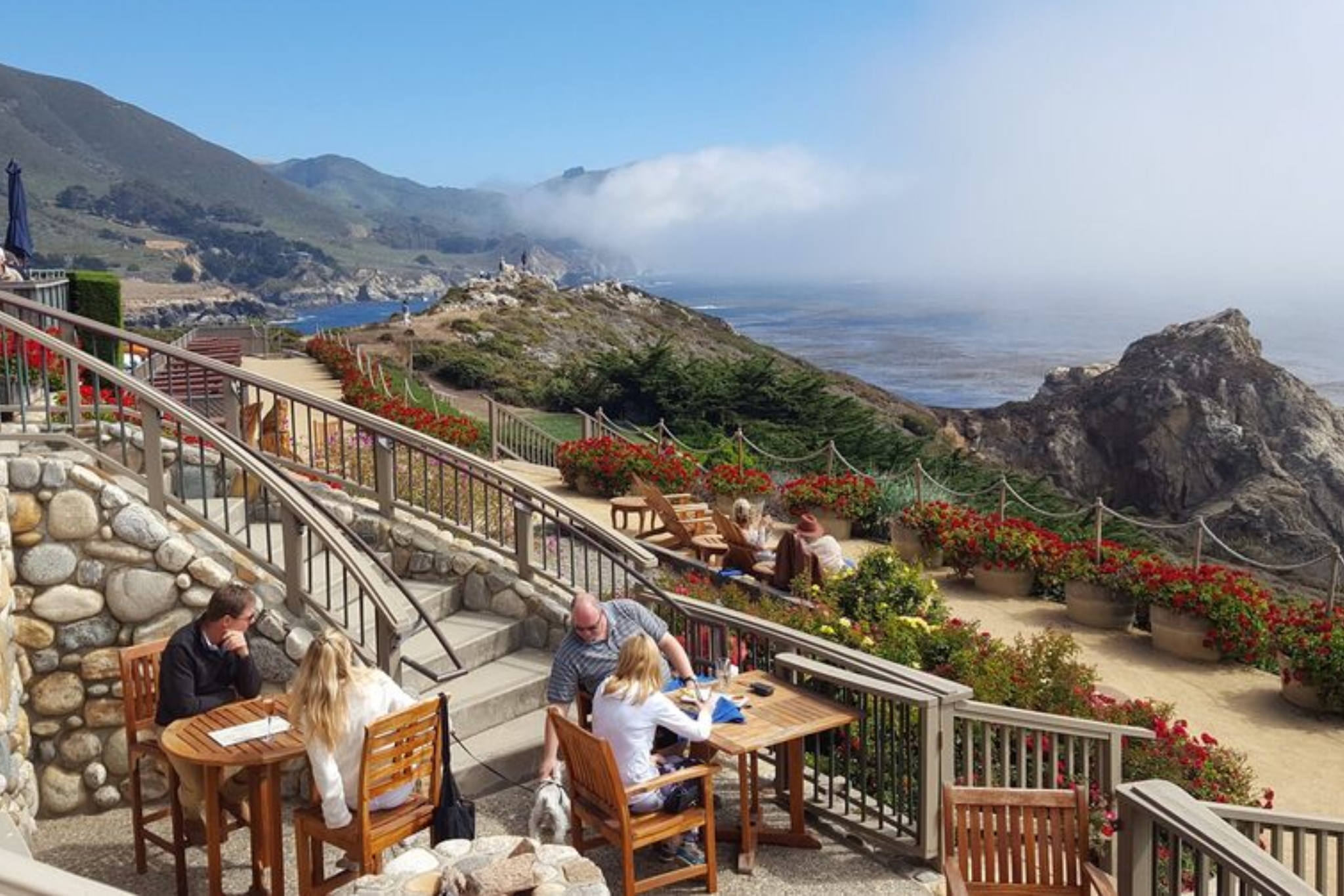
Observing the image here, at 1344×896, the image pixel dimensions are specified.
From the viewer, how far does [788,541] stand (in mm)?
10914

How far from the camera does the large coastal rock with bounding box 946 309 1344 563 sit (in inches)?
1226

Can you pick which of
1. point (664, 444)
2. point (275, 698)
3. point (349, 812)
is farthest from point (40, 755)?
point (664, 444)

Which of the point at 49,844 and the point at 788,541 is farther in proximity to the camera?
the point at 788,541

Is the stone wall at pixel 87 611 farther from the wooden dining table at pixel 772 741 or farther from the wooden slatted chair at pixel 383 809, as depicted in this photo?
the wooden dining table at pixel 772 741

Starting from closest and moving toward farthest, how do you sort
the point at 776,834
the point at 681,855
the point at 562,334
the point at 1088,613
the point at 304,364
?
1. the point at 681,855
2. the point at 776,834
3. the point at 1088,613
4. the point at 304,364
5. the point at 562,334

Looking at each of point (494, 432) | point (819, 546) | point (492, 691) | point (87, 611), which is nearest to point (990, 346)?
point (494, 432)

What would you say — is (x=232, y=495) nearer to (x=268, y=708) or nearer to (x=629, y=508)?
(x=268, y=708)

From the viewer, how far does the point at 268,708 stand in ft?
19.3

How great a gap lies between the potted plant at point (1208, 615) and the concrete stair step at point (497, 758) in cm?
754

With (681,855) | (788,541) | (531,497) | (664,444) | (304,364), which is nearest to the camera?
(681,855)

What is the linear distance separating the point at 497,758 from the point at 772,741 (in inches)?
77.2

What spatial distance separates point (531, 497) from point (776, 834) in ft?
11.1

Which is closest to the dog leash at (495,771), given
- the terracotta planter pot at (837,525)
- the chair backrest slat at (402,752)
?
the chair backrest slat at (402,752)

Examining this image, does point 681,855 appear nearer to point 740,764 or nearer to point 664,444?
point 740,764
